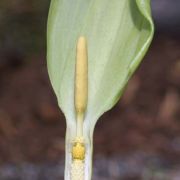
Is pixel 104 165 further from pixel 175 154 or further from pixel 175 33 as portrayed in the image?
pixel 175 33

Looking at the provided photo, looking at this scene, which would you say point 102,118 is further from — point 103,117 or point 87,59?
point 87,59

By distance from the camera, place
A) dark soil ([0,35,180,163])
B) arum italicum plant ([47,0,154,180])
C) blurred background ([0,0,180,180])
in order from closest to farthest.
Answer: arum italicum plant ([47,0,154,180])
blurred background ([0,0,180,180])
dark soil ([0,35,180,163])

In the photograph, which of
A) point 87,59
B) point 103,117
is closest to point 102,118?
point 103,117

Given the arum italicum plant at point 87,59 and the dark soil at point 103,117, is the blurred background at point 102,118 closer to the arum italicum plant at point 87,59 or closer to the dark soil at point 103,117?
the dark soil at point 103,117

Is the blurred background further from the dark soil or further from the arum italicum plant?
the arum italicum plant

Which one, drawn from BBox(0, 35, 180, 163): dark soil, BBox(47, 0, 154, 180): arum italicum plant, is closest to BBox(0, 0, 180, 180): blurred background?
BBox(0, 35, 180, 163): dark soil

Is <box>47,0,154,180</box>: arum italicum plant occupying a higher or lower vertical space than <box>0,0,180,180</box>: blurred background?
higher

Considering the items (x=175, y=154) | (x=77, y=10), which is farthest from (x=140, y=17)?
(x=175, y=154)
